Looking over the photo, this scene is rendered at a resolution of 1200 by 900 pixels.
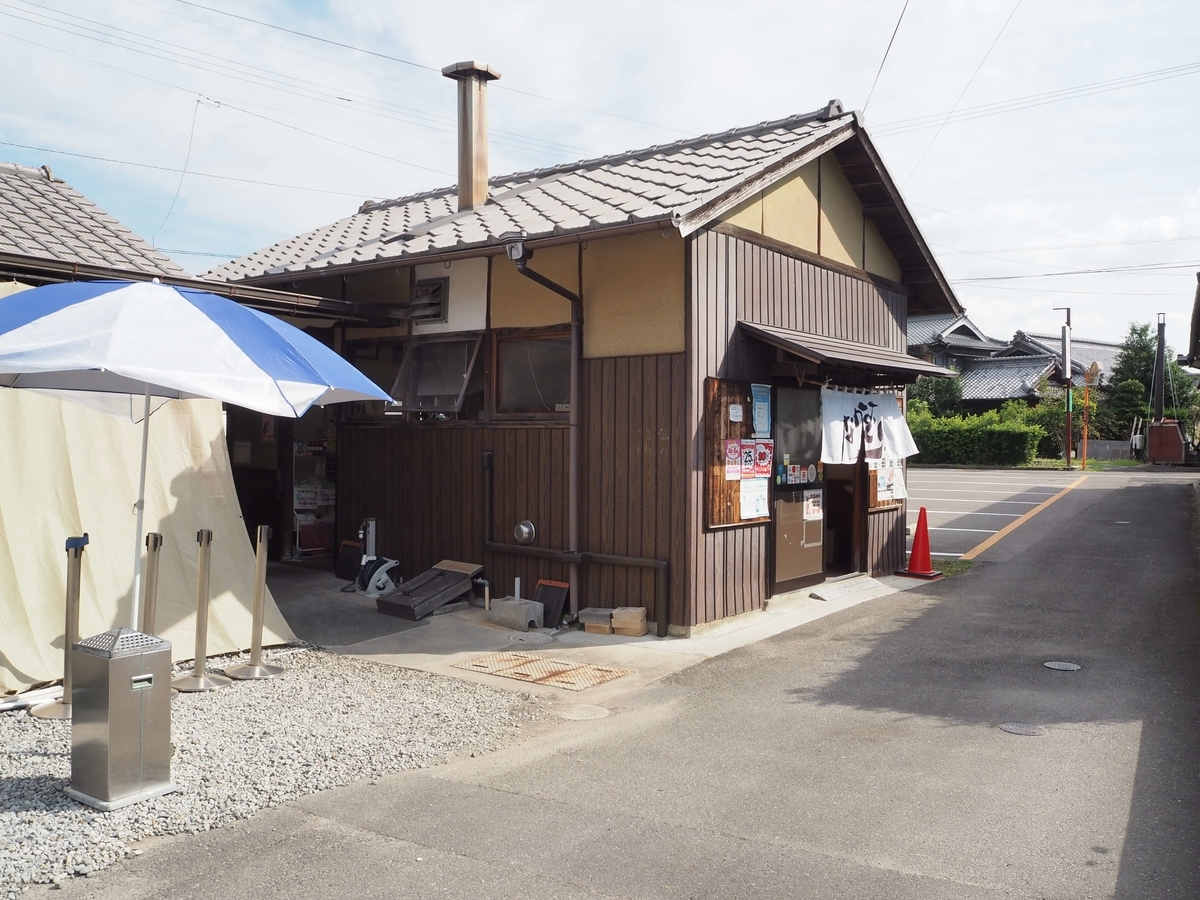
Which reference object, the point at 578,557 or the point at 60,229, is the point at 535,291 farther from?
the point at 60,229

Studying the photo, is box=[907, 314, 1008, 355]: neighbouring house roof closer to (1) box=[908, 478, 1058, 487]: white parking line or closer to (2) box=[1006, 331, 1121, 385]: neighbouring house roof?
(2) box=[1006, 331, 1121, 385]: neighbouring house roof

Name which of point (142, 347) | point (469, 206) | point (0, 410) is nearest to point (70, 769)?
point (142, 347)

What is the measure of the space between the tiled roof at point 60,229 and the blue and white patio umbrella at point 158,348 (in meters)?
2.62

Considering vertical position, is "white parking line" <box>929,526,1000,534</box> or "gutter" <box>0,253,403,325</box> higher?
"gutter" <box>0,253,403,325</box>

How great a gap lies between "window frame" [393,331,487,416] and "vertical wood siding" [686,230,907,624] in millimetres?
2661

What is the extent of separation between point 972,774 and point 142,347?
16.8 ft

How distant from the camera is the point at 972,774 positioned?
5.18m

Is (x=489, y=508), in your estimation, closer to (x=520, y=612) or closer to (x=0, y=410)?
(x=520, y=612)

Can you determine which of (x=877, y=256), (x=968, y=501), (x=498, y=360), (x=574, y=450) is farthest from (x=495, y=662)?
(x=968, y=501)

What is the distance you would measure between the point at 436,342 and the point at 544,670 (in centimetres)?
448

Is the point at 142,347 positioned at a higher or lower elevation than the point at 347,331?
lower

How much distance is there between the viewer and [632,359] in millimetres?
9023

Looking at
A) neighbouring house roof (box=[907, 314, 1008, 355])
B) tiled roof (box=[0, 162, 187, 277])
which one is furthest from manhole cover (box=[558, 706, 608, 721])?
neighbouring house roof (box=[907, 314, 1008, 355])

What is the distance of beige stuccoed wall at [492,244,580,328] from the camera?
9492 millimetres
